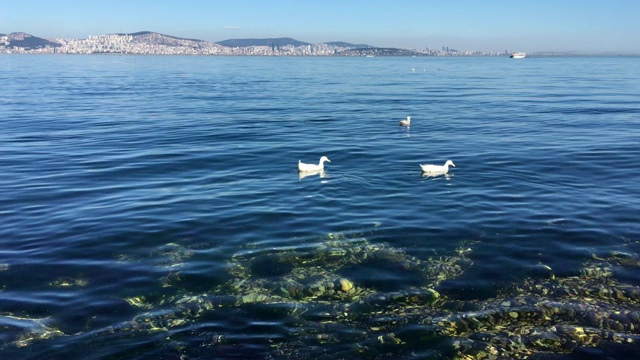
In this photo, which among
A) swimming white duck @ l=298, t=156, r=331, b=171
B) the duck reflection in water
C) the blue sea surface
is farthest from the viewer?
the duck reflection in water

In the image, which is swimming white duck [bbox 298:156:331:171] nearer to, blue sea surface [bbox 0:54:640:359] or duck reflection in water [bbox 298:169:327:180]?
duck reflection in water [bbox 298:169:327:180]

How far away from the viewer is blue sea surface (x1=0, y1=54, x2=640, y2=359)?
1049 cm

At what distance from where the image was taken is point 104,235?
639 inches

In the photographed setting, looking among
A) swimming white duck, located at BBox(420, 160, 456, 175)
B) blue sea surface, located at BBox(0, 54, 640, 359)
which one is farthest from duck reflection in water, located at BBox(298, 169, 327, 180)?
swimming white duck, located at BBox(420, 160, 456, 175)

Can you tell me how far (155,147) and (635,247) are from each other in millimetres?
25552

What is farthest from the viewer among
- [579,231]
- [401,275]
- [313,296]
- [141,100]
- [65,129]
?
[141,100]

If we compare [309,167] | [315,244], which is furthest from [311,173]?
[315,244]

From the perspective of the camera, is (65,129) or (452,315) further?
(65,129)

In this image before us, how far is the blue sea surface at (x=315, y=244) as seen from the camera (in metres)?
10.5

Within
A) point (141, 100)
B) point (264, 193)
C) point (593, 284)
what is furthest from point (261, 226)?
point (141, 100)

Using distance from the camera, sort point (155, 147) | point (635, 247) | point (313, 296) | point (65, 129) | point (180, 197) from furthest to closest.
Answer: point (65, 129) < point (155, 147) < point (180, 197) < point (635, 247) < point (313, 296)

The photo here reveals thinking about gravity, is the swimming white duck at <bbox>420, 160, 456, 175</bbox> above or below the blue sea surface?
above

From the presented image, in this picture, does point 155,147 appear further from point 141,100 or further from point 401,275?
point 141,100

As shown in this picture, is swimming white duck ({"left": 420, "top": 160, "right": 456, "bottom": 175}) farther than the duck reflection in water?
No
